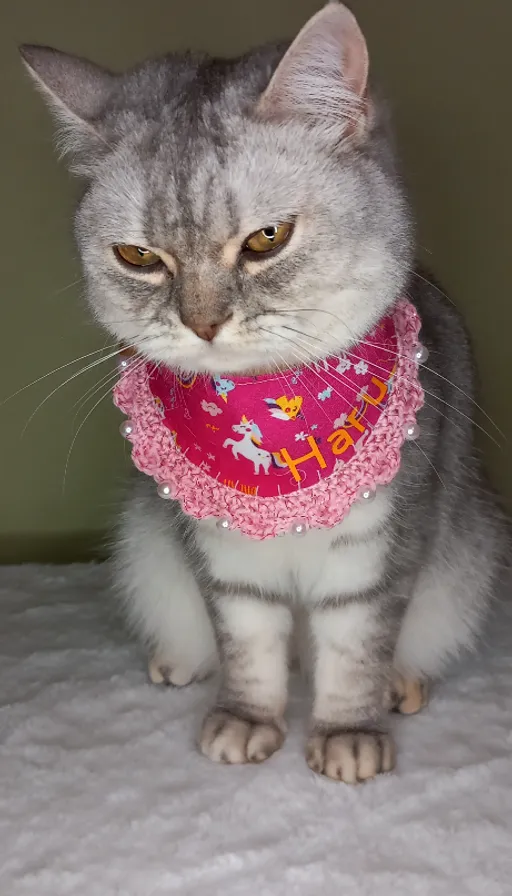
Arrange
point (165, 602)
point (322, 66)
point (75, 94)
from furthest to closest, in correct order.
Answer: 1. point (165, 602)
2. point (75, 94)
3. point (322, 66)

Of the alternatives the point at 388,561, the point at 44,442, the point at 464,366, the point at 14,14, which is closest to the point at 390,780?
the point at 388,561

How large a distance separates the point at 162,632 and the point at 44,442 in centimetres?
49

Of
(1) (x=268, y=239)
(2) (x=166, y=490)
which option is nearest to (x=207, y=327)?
(1) (x=268, y=239)

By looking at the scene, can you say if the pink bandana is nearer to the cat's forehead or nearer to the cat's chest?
the cat's chest

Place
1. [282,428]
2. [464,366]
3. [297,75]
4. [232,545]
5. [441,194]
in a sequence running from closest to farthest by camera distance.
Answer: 1. [297,75]
2. [282,428]
3. [232,545]
4. [464,366]
5. [441,194]

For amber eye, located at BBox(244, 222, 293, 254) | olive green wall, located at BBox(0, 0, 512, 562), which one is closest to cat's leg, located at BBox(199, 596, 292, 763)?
amber eye, located at BBox(244, 222, 293, 254)

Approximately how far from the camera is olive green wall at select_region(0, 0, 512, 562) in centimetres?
152

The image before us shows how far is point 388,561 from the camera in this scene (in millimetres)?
1146

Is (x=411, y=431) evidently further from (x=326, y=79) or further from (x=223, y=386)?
(x=326, y=79)

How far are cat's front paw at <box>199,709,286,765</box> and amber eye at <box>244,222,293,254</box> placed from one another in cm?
63

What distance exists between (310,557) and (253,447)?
0.55ft

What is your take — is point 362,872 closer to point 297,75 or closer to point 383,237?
point 383,237

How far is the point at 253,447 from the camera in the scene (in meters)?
1.08

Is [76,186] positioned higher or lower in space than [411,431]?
higher
